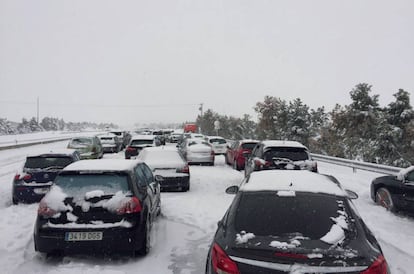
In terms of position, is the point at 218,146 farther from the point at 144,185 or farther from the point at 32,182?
the point at 144,185

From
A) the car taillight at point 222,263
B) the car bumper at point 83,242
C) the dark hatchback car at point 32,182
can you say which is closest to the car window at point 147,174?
the car bumper at point 83,242

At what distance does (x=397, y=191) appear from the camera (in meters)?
9.20

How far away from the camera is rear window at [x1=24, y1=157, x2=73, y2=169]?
10.0 m

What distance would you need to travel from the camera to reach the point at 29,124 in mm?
97562

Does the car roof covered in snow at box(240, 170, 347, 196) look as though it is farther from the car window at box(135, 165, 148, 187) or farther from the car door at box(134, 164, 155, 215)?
the car window at box(135, 165, 148, 187)

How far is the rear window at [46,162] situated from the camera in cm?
1001

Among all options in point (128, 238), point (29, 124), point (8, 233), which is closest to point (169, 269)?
point (128, 238)

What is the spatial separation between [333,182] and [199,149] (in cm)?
Result: 1633

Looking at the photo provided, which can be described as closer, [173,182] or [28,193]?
[28,193]

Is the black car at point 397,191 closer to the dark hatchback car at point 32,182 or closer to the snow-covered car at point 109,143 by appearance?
the dark hatchback car at point 32,182

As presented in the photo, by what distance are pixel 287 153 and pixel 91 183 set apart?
259 inches

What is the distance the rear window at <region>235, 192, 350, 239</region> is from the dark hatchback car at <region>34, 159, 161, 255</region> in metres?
2.27

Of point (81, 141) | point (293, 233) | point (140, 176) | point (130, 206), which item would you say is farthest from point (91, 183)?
point (81, 141)

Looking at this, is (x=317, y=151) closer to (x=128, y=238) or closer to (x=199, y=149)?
(x=199, y=149)
